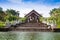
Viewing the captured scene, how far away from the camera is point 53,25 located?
89.7ft

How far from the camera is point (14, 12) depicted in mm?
47938

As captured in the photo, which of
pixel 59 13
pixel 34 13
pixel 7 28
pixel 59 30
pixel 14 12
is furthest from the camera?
pixel 14 12

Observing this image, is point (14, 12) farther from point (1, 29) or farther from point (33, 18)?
point (1, 29)

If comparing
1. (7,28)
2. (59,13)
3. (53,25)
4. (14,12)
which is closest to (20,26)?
(7,28)

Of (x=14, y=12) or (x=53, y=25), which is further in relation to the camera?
(x=14, y=12)

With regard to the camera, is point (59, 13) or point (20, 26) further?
point (59, 13)

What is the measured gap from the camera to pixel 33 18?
115 feet

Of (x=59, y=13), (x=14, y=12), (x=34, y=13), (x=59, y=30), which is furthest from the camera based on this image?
(x=14, y=12)

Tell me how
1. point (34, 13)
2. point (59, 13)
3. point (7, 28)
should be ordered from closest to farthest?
point (7, 28), point (34, 13), point (59, 13)

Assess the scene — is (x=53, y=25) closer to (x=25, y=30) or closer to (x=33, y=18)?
Result: (x=25, y=30)

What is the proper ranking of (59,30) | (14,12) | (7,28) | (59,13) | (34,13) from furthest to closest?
(14,12), (59,13), (34,13), (7,28), (59,30)

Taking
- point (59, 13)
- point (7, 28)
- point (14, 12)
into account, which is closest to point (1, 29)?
point (7, 28)

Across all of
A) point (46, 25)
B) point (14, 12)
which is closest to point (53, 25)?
point (46, 25)

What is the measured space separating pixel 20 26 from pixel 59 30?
4.83 meters
